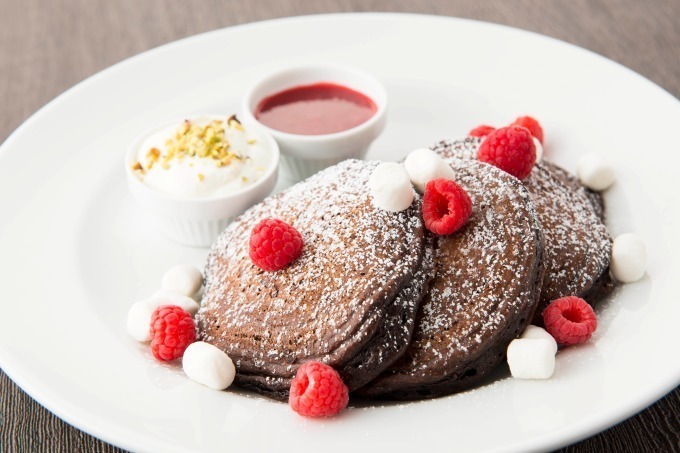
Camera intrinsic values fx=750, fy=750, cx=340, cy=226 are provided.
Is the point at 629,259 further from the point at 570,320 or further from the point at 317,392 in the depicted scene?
the point at 317,392

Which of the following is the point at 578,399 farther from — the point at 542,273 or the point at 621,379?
the point at 542,273

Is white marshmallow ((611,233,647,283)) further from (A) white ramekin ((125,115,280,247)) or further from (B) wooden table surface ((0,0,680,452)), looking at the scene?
(B) wooden table surface ((0,0,680,452))

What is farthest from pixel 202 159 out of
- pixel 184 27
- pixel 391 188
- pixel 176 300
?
pixel 184 27

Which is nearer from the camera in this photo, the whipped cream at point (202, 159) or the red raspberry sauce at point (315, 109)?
the whipped cream at point (202, 159)

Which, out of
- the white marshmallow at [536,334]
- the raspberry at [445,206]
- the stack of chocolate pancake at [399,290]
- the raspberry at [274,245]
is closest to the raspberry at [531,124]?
the stack of chocolate pancake at [399,290]

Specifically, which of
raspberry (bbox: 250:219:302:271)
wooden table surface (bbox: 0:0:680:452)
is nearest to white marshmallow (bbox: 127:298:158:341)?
raspberry (bbox: 250:219:302:271)

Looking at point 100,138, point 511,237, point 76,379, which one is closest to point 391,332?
point 511,237

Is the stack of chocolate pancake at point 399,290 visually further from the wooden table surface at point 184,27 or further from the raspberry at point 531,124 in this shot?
the wooden table surface at point 184,27
